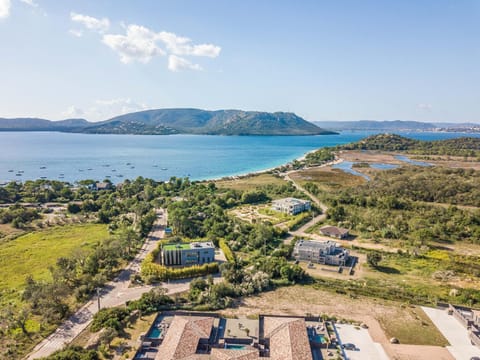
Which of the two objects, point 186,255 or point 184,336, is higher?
point 184,336

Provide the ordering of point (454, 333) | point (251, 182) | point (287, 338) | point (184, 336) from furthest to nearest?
point (251, 182), point (454, 333), point (287, 338), point (184, 336)

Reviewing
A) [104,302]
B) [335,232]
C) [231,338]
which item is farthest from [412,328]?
[104,302]

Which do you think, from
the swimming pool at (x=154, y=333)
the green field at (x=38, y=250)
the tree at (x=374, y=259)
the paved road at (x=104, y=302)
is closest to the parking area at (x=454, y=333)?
the tree at (x=374, y=259)

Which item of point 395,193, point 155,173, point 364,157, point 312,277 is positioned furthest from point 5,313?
point 364,157

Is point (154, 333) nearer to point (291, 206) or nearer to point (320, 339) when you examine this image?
point (320, 339)

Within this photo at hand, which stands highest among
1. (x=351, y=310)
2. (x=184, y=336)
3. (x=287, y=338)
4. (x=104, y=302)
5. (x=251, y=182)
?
(x=251, y=182)

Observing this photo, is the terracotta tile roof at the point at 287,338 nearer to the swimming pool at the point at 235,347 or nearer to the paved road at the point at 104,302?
the swimming pool at the point at 235,347

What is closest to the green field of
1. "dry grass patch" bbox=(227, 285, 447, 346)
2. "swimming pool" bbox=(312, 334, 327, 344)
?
"dry grass patch" bbox=(227, 285, 447, 346)
